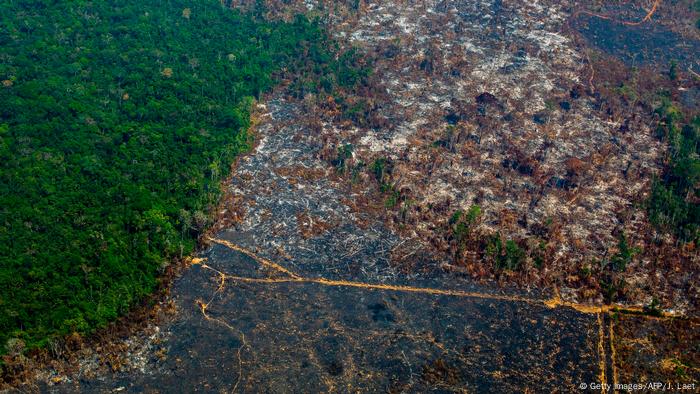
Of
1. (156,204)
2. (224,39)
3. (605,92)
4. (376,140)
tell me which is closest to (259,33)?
(224,39)

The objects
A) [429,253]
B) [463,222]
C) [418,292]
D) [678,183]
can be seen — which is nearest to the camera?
[418,292]

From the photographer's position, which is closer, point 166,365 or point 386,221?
point 166,365

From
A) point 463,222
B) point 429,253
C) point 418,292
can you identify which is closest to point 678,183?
point 463,222

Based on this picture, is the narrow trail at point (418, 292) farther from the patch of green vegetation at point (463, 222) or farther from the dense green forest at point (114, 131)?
the patch of green vegetation at point (463, 222)

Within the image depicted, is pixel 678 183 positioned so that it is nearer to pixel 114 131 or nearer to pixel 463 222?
pixel 463 222

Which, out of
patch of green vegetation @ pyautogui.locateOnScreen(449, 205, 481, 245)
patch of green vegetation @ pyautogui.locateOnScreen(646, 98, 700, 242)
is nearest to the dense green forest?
patch of green vegetation @ pyautogui.locateOnScreen(449, 205, 481, 245)

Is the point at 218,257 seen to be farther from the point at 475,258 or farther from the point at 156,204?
the point at 475,258
